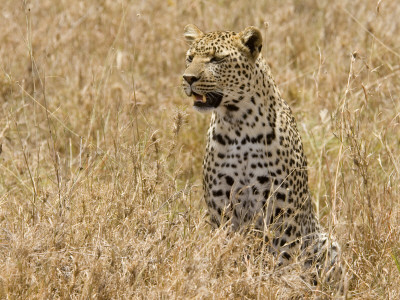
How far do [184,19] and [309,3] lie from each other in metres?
1.42

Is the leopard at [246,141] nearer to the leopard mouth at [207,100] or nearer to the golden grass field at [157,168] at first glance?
the leopard mouth at [207,100]

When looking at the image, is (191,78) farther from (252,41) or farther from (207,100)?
(252,41)

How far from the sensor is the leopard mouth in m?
4.33

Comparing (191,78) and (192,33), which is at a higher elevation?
(192,33)

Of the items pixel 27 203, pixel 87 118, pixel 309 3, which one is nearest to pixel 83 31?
pixel 87 118

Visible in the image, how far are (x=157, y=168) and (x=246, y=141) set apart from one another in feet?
1.68

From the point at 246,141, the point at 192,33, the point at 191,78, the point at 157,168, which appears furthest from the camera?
the point at 192,33

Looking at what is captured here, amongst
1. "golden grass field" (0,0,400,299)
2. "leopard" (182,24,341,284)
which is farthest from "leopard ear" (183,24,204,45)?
"golden grass field" (0,0,400,299)

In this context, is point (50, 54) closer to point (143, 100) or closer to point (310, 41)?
point (143, 100)

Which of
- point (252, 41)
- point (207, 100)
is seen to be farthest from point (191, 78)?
point (252, 41)

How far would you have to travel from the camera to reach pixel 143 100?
19.5 feet

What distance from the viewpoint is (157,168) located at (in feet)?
14.3

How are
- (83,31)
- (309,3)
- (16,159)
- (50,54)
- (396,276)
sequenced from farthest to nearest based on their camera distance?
(309,3) → (83,31) → (50,54) → (16,159) → (396,276)

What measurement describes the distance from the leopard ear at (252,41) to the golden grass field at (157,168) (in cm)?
10
